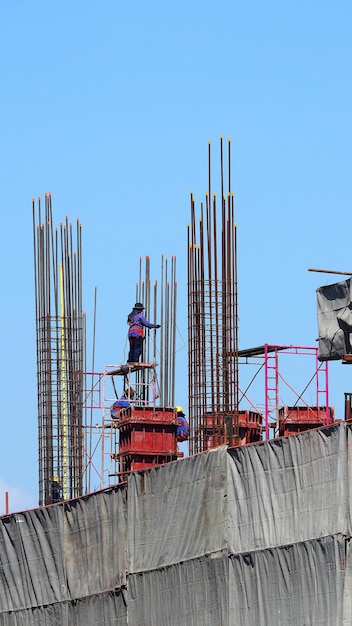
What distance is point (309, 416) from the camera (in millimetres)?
41562

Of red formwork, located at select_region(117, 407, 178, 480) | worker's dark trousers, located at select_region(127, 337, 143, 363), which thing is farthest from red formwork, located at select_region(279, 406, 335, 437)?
worker's dark trousers, located at select_region(127, 337, 143, 363)

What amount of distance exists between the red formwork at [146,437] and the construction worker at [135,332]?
10.2ft

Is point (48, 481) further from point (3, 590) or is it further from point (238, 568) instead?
point (238, 568)

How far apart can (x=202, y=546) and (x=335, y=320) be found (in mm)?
5785

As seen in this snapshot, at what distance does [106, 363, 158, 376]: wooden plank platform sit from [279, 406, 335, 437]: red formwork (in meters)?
4.03

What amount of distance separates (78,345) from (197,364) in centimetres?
1076

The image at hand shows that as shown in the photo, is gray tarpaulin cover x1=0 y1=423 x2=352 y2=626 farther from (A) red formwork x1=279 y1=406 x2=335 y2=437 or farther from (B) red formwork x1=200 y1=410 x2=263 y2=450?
(A) red formwork x1=279 y1=406 x2=335 y2=437

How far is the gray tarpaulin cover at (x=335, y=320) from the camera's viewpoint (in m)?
32.5

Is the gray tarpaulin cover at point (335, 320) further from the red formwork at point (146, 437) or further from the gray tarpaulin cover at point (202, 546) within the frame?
the red formwork at point (146, 437)

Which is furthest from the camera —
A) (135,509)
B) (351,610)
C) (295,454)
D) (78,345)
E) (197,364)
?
(78,345)

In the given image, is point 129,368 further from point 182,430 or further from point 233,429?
point 233,429

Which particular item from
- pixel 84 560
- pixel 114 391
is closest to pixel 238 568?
pixel 84 560

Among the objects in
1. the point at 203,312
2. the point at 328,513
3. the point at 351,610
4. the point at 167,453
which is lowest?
the point at 351,610

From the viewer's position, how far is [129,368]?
43344 millimetres
